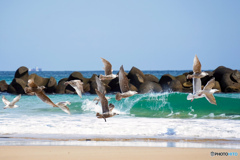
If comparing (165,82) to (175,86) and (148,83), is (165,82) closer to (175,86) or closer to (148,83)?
(175,86)

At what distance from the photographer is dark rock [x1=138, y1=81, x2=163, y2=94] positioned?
82.6 ft

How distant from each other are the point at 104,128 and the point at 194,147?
3480 millimetres

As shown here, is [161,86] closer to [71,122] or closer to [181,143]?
[71,122]

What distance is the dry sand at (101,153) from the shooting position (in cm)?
755

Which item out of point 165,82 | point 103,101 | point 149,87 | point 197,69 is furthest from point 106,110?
point 165,82

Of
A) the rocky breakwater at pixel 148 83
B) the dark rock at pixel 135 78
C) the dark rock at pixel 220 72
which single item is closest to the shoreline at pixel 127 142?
the rocky breakwater at pixel 148 83

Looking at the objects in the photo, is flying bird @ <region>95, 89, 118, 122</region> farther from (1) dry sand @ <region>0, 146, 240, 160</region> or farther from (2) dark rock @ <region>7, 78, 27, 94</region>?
(2) dark rock @ <region>7, 78, 27, 94</region>

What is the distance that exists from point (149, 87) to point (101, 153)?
60.0 ft

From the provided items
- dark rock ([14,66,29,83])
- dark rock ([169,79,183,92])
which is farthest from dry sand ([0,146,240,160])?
dark rock ([14,66,29,83])

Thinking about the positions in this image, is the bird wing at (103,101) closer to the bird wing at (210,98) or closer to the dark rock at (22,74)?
the bird wing at (210,98)

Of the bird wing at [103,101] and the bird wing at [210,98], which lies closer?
the bird wing at [103,101]

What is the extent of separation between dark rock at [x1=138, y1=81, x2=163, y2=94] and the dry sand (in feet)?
55.3

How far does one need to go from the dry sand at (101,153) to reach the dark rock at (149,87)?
16.9 meters

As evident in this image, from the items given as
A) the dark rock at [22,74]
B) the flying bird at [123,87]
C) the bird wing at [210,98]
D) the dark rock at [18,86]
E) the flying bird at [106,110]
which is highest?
the flying bird at [123,87]
